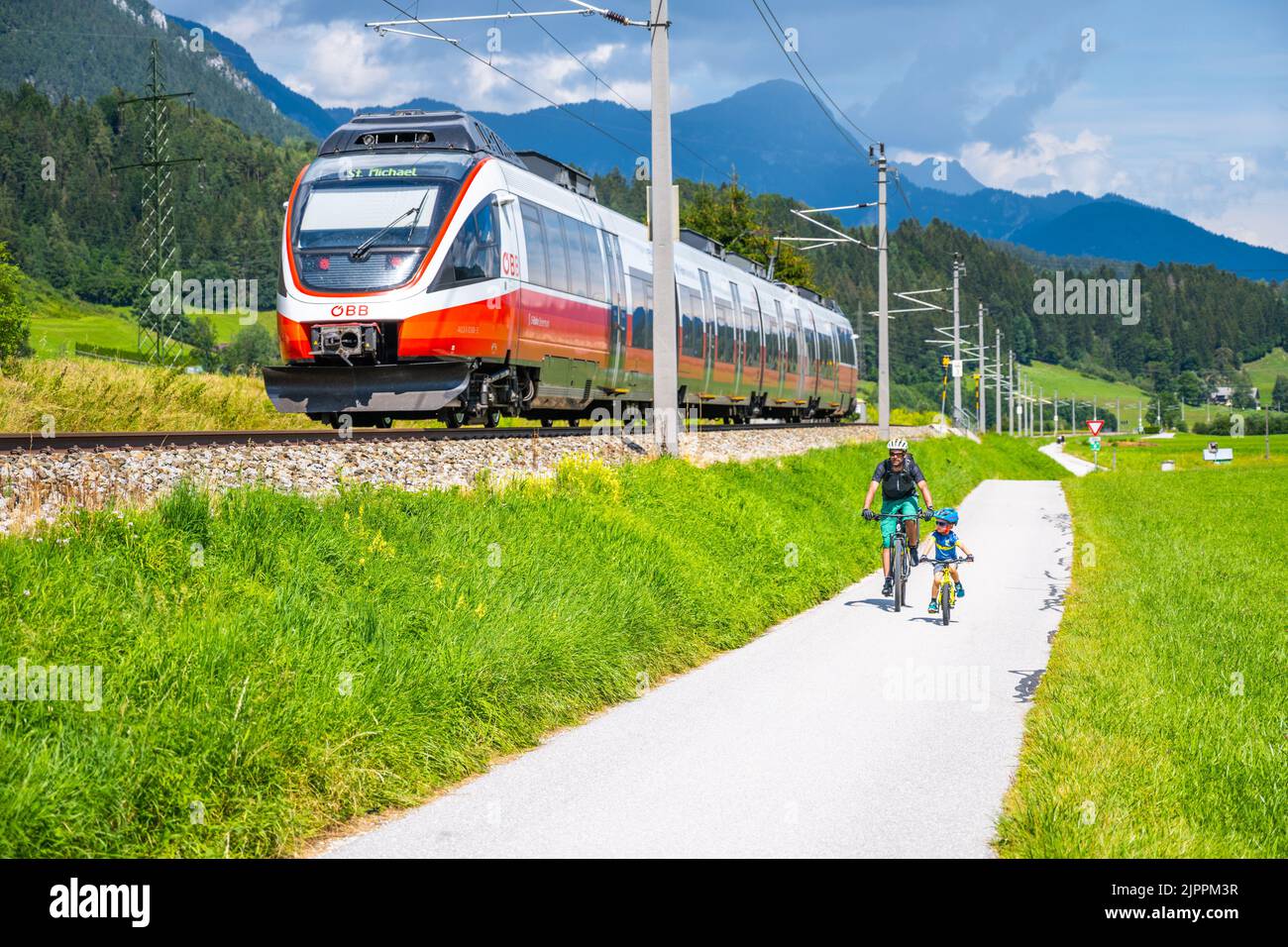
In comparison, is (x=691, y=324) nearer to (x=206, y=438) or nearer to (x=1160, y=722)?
(x=206, y=438)

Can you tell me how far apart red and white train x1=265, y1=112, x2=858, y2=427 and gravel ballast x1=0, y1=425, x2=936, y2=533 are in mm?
1411

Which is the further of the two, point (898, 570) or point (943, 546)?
point (898, 570)

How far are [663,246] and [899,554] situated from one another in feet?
19.2

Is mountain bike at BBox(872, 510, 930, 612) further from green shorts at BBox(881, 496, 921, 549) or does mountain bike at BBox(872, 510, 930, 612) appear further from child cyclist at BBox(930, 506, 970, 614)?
child cyclist at BBox(930, 506, 970, 614)

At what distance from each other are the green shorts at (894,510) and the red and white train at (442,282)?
16.7 ft

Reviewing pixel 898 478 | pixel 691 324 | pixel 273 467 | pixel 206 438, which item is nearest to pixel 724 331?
pixel 691 324

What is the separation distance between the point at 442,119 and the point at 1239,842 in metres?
14.3

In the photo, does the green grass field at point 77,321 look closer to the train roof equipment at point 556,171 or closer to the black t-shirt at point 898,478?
the train roof equipment at point 556,171

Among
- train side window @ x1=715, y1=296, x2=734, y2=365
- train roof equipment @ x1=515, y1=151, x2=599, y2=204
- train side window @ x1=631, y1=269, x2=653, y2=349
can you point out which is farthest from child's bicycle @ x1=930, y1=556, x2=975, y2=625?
train side window @ x1=715, y1=296, x2=734, y2=365

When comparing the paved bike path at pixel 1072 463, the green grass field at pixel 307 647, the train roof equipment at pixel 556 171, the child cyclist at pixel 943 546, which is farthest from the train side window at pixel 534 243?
the paved bike path at pixel 1072 463

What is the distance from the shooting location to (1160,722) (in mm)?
7844

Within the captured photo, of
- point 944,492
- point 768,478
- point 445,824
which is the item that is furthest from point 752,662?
point 944,492

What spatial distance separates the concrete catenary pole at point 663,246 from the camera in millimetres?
17156

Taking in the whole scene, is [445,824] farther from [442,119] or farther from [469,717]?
[442,119]
